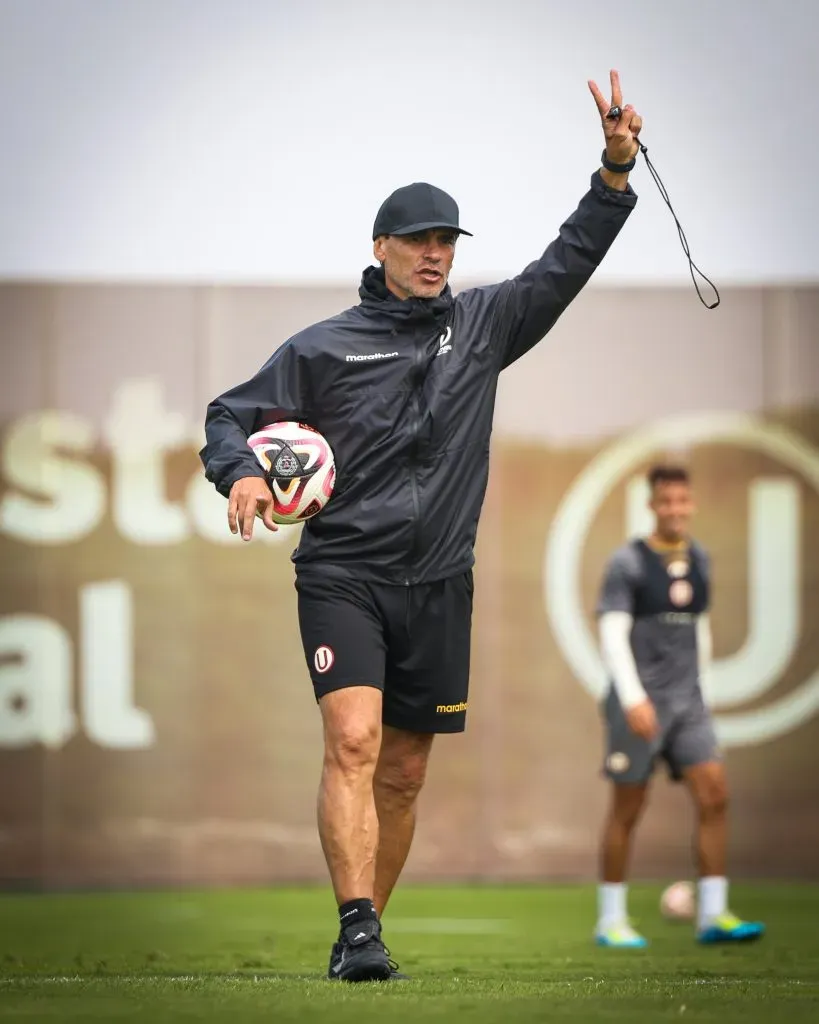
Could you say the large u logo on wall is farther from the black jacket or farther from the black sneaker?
the black sneaker

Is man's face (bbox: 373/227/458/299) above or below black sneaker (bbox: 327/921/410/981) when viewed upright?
above

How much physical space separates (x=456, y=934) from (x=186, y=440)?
346cm

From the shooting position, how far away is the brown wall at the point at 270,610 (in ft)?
33.3

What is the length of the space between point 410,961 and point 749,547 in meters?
4.56

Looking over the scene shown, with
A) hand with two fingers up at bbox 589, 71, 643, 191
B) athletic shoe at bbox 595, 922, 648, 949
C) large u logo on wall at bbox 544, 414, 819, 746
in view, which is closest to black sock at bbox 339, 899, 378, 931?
hand with two fingers up at bbox 589, 71, 643, 191

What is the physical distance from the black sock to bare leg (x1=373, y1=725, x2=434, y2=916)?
57 centimetres

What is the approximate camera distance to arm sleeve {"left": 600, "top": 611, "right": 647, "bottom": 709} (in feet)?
25.3

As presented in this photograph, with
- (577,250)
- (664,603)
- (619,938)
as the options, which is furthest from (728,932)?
(577,250)

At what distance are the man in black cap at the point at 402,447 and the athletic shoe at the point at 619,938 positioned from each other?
2.35m

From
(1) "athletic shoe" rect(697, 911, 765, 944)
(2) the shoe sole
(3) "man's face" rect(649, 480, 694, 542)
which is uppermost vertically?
(3) "man's face" rect(649, 480, 694, 542)

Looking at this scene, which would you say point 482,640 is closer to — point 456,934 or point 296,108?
point 456,934

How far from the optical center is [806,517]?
10312 mm

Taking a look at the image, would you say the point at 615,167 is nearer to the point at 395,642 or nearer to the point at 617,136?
the point at 617,136

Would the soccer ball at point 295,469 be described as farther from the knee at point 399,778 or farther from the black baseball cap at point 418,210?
the knee at point 399,778
